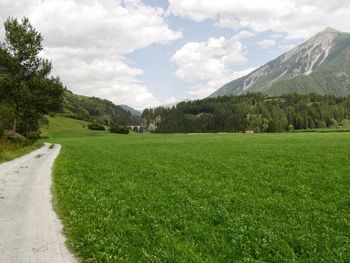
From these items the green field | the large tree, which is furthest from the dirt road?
the large tree

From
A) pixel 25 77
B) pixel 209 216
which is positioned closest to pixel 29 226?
pixel 209 216

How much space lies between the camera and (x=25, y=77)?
80.1m

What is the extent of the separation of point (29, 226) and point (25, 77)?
72.9 meters

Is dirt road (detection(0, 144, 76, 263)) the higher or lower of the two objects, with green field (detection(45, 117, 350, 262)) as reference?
higher

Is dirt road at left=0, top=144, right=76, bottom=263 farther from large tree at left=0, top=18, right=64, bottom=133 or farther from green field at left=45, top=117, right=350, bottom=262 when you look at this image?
large tree at left=0, top=18, right=64, bottom=133

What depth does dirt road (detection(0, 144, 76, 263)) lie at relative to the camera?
1059 cm

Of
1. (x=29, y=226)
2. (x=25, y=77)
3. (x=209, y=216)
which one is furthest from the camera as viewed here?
(x=25, y=77)

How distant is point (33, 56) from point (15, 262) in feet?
250

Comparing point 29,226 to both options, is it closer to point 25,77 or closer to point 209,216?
point 209,216

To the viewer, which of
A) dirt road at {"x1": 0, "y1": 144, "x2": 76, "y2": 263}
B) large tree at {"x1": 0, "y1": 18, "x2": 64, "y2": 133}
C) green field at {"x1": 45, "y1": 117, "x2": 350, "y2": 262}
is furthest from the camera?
large tree at {"x1": 0, "y1": 18, "x2": 64, "y2": 133}

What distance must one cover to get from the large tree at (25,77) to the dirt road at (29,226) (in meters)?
59.2

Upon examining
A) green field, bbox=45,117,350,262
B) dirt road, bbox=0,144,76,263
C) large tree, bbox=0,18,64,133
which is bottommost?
green field, bbox=45,117,350,262

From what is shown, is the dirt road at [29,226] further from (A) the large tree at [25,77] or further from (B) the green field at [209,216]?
(A) the large tree at [25,77]

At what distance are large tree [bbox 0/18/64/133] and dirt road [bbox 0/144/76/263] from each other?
59.2 metres
